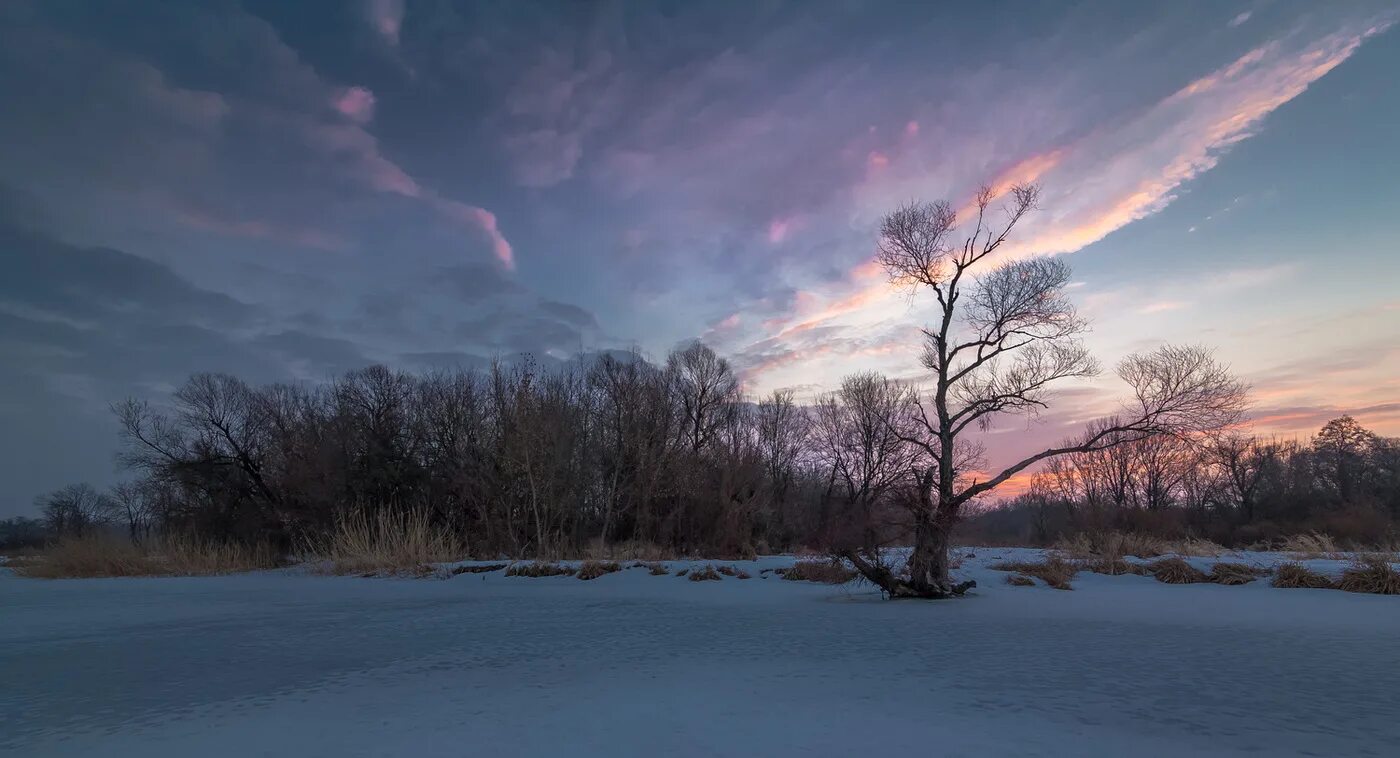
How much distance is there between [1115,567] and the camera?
12.0m

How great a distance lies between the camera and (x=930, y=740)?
279cm

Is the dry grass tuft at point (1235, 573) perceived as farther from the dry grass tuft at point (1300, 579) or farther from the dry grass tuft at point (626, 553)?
the dry grass tuft at point (626, 553)

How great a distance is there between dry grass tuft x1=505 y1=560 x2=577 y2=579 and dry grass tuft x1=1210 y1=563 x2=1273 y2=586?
34.9 feet

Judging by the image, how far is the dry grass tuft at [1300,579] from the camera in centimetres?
952

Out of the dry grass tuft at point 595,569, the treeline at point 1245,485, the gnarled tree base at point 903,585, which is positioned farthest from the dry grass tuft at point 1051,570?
the treeline at point 1245,485

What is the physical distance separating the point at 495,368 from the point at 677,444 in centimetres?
688

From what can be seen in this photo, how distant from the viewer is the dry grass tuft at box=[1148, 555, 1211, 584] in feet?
35.1

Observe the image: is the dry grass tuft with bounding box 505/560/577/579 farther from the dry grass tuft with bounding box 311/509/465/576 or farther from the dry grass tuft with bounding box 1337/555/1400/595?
the dry grass tuft with bounding box 1337/555/1400/595

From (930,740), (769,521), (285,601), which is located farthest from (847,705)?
(769,521)

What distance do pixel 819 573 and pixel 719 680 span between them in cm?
778

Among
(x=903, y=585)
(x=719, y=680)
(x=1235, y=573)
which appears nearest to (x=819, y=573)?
(x=903, y=585)

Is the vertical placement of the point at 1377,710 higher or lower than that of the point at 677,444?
lower

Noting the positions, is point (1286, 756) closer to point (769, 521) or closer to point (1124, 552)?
point (1124, 552)

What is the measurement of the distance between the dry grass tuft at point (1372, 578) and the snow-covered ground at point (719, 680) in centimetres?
126
